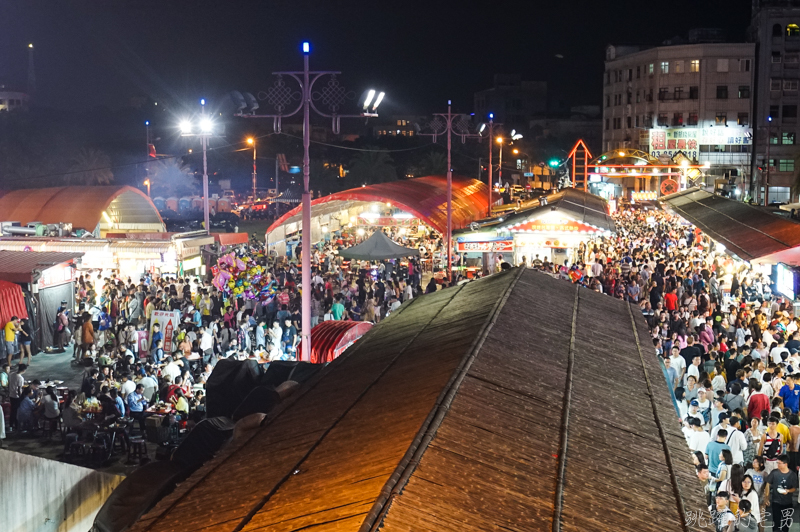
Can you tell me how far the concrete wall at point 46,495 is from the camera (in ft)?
24.3

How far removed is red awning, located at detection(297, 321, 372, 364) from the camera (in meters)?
13.6

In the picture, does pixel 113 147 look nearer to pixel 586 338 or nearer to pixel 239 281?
pixel 239 281

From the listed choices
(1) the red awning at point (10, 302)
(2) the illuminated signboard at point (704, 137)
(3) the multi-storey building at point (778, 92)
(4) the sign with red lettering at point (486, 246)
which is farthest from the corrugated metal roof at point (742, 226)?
(3) the multi-storey building at point (778, 92)

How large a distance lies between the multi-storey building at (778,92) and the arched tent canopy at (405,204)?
102ft

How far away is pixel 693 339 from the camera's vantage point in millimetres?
14305

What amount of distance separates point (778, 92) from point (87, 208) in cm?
5496

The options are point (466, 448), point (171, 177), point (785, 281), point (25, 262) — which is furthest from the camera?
point (171, 177)

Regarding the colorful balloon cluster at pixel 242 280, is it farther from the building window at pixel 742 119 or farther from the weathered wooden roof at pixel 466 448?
the building window at pixel 742 119

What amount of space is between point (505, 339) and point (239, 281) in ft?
50.8

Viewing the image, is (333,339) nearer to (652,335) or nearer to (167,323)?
(167,323)

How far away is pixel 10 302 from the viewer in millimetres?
17750

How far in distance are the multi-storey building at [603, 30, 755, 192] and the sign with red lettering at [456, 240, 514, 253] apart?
144 ft

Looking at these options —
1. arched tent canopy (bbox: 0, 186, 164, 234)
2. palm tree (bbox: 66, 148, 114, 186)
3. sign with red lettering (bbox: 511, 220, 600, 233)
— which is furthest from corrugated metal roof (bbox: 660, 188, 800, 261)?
palm tree (bbox: 66, 148, 114, 186)

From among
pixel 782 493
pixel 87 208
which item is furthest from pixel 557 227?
pixel 87 208
